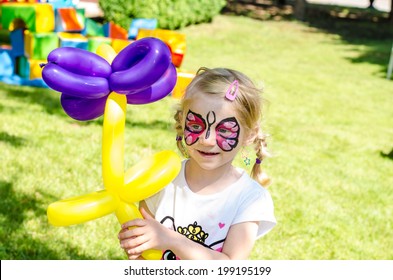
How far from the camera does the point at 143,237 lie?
1882mm

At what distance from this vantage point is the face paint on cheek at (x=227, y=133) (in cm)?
201

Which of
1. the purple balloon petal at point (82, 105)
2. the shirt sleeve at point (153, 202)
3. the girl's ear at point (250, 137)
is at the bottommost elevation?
the shirt sleeve at point (153, 202)

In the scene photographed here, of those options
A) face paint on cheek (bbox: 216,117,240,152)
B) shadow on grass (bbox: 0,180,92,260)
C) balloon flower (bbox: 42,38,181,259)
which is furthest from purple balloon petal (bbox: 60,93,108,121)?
shadow on grass (bbox: 0,180,92,260)

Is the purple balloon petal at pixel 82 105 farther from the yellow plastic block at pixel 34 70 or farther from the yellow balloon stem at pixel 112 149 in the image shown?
the yellow plastic block at pixel 34 70

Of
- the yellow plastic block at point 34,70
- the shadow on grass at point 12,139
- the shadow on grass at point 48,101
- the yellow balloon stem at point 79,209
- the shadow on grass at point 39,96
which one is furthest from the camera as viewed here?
the yellow plastic block at point 34,70

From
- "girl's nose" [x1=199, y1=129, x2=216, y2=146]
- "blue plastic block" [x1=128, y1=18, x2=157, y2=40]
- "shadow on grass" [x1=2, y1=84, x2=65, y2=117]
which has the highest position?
"girl's nose" [x1=199, y1=129, x2=216, y2=146]

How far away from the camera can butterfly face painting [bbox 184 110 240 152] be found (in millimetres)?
2004

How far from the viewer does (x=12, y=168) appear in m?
4.64

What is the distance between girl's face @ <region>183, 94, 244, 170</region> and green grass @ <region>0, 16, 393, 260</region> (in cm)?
32

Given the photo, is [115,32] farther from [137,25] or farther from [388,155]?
[388,155]
